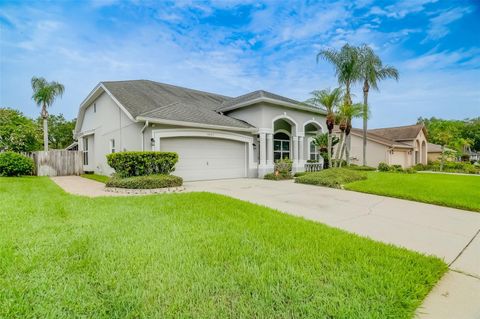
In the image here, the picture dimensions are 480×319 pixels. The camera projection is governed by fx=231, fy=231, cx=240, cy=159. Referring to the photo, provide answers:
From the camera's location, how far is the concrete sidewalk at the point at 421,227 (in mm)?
2502

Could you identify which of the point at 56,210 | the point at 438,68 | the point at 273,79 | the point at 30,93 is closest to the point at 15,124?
the point at 30,93

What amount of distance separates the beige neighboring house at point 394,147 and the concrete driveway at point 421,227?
2084 centimetres

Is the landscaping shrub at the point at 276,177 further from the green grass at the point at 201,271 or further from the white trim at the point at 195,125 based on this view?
the green grass at the point at 201,271

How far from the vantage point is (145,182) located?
8945mm

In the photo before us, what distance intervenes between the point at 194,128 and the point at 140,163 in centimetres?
347

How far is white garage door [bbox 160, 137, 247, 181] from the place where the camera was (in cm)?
1202

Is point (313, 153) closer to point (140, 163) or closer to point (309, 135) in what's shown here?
point (309, 135)

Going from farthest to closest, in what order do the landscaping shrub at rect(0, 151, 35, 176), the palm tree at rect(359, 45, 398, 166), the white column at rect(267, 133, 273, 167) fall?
the palm tree at rect(359, 45, 398, 166)
the white column at rect(267, 133, 273, 167)
the landscaping shrub at rect(0, 151, 35, 176)

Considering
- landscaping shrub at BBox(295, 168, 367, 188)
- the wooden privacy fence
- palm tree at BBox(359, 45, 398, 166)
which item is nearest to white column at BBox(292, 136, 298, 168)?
landscaping shrub at BBox(295, 168, 367, 188)

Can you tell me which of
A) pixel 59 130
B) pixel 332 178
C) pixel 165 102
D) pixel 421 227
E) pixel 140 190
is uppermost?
pixel 59 130

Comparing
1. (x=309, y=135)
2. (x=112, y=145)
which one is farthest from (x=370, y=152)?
(x=112, y=145)

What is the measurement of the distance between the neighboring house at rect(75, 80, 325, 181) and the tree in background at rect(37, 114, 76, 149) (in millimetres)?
19162

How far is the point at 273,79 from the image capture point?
22.7 metres

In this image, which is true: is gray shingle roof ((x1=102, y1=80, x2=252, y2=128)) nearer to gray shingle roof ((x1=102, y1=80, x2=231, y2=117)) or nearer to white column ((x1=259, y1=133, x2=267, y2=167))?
gray shingle roof ((x1=102, y1=80, x2=231, y2=117))
